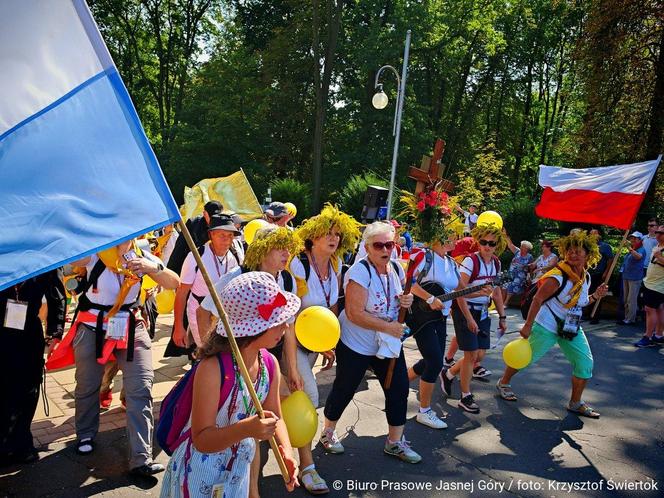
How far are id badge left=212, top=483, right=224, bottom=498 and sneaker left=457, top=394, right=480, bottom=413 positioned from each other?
146 inches

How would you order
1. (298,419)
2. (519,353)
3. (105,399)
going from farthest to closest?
(519,353) < (105,399) < (298,419)

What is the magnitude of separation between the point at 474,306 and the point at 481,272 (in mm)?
392

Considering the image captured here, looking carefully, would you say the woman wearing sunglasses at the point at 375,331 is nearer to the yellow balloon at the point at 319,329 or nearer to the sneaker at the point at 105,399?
the yellow balloon at the point at 319,329

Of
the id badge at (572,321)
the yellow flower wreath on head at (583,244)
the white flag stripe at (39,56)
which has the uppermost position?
the white flag stripe at (39,56)

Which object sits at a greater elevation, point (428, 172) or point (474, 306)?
point (428, 172)

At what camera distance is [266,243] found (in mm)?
3744

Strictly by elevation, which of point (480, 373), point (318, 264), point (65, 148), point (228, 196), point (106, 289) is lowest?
point (480, 373)

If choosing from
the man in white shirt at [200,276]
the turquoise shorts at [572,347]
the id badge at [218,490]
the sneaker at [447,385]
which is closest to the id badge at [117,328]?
the man in white shirt at [200,276]

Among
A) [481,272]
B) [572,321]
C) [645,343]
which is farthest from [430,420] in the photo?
[645,343]

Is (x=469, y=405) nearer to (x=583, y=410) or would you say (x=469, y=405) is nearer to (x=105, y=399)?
(x=583, y=410)

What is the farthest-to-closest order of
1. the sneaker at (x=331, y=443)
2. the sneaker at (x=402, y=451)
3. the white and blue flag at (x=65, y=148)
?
the sneaker at (x=331, y=443)
the sneaker at (x=402, y=451)
the white and blue flag at (x=65, y=148)

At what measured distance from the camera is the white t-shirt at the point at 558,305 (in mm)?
5176

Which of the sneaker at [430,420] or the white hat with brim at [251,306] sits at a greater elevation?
the white hat with brim at [251,306]

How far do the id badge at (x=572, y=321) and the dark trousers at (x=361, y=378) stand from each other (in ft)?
6.51
